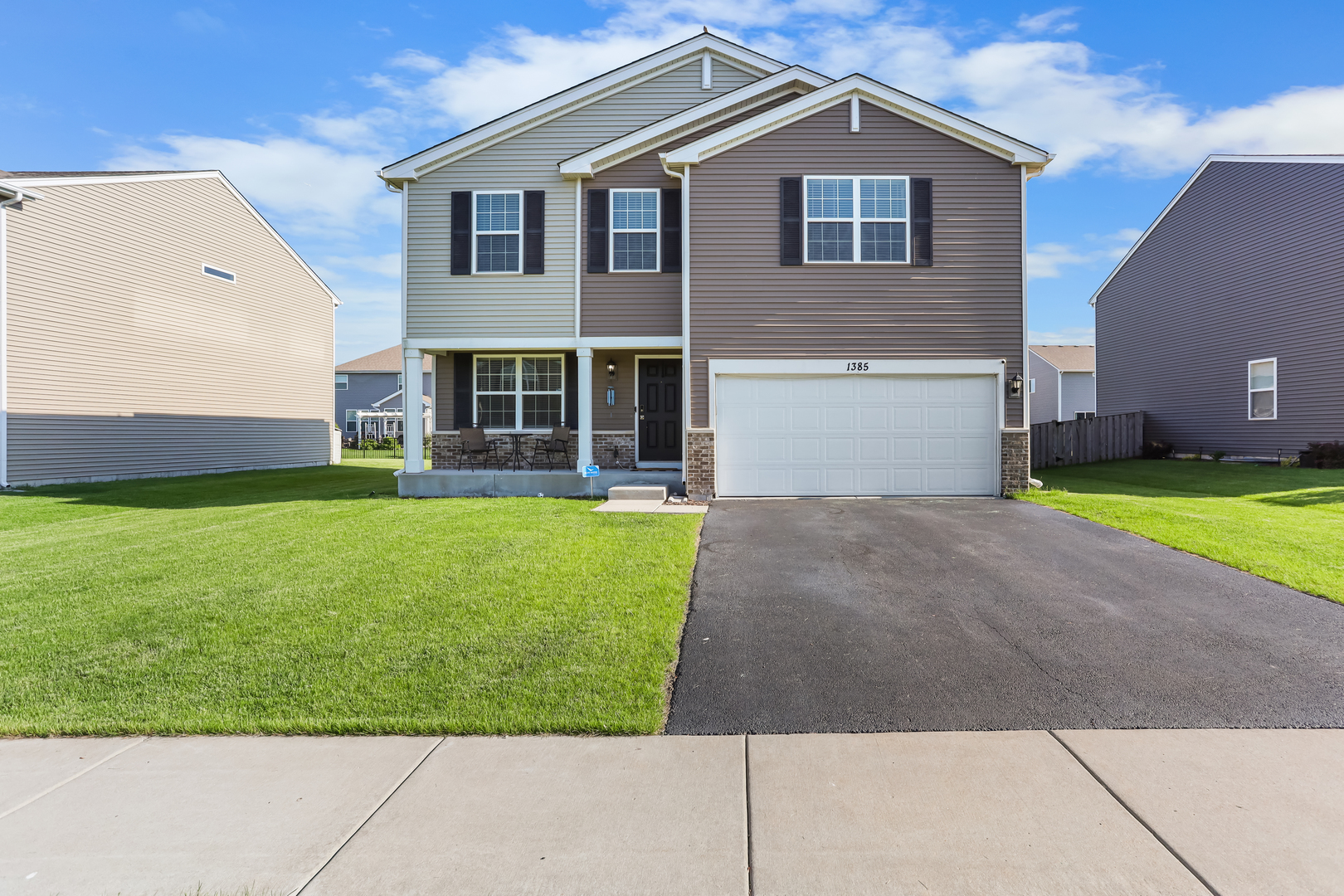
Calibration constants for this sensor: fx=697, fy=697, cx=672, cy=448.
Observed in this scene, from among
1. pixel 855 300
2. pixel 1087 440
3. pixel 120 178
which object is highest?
pixel 120 178

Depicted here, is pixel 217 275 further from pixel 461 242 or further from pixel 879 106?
pixel 879 106

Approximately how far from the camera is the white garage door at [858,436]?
39.0 ft

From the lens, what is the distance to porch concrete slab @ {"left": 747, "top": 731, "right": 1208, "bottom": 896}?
2.51 meters

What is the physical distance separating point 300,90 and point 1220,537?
598 inches

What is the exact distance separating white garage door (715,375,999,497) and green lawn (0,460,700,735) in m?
2.67

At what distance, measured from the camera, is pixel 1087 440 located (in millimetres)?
19219

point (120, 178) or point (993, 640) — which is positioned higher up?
Result: point (120, 178)

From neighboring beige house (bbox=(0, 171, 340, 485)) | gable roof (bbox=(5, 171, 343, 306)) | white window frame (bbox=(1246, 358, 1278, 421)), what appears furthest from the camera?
white window frame (bbox=(1246, 358, 1278, 421))

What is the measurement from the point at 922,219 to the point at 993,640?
8800 millimetres

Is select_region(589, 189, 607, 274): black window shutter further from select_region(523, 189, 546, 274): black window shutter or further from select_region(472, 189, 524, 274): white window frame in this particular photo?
select_region(472, 189, 524, 274): white window frame

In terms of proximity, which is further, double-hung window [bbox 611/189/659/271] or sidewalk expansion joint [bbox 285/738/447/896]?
double-hung window [bbox 611/189/659/271]

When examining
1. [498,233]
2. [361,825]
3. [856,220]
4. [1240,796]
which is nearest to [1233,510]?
[856,220]

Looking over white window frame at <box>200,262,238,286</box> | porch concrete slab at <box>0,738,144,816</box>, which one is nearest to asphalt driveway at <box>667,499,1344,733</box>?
porch concrete slab at <box>0,738,144,816</box>

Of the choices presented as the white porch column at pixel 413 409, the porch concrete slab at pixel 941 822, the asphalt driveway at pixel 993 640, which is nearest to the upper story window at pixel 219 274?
the white porch column at pixel 413 409
